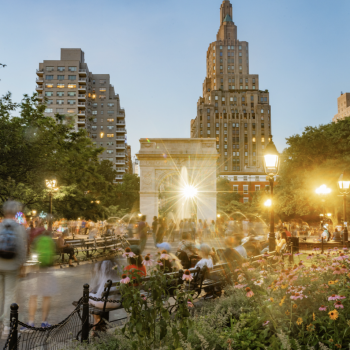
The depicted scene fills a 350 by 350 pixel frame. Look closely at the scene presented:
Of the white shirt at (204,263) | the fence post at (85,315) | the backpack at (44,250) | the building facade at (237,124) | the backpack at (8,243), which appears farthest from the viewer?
the building facade at (237,124)

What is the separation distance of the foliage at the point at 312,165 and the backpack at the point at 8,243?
97.0 ft

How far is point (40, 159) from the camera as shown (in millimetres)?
18719

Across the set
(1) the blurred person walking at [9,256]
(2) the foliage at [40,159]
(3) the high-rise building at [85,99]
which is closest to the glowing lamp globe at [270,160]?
(1) the blurred person walking at [9,256]

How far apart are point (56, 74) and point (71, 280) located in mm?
87344

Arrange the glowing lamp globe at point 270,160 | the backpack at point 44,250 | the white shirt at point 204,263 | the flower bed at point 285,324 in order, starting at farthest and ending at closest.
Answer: the glowing lamp globe at point 270,160 → the white shirt at point 204,263 → the backpack at point 44,250 → the flower bed at point 285,324

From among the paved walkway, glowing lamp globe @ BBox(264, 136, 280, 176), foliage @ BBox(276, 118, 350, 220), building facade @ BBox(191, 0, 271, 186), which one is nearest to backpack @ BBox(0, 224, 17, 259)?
the paved walkway

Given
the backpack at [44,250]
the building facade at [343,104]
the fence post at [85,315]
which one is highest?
the building facade at [343,104]

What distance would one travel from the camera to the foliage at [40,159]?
1728 centimetres

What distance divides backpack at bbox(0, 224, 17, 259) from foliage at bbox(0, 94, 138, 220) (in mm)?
12011

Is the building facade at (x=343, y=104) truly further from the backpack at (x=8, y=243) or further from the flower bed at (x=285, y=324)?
the backpack at (x=8, y=243)

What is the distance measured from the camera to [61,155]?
21.3m

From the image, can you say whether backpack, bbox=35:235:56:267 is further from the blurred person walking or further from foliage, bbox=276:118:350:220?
foliage, bbox=276:118:350:220

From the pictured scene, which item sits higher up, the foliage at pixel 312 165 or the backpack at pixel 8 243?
the foliage at pixel 312 165

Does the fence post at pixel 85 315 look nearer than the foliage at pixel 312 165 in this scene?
Yes
